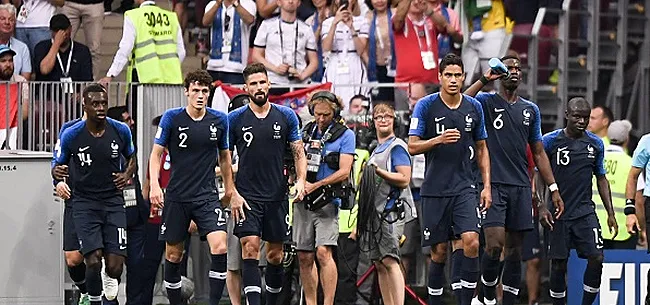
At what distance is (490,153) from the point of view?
18531 millimetres

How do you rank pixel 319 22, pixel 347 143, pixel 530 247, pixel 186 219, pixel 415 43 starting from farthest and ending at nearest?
pixel 319 22 → pixel 415 43 → pixel 530 247 → pixel 347 143 → pixel 186 219

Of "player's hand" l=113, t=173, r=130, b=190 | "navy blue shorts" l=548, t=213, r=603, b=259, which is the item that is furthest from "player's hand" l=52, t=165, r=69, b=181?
"navy blue shorts" l=548, t=213, r=603, b=259

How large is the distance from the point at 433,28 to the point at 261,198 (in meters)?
5.38

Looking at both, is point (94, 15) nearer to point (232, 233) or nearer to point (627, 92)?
point (232, 233)

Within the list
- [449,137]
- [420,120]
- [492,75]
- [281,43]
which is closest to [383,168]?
[420,120]

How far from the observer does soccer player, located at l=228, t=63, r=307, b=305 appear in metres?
18.2

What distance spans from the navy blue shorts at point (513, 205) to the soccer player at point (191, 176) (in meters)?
2.69

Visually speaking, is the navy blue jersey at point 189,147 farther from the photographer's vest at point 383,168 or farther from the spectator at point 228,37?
the spectator at point 228,37

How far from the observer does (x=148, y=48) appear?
72.0 feet

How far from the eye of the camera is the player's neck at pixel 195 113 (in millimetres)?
18109

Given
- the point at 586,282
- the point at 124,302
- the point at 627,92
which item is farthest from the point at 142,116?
the point at 627,92

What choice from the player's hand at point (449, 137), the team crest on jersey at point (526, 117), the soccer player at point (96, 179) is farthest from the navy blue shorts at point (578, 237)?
the soccer player at point (96, 179)

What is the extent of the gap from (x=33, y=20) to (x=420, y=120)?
260 inches

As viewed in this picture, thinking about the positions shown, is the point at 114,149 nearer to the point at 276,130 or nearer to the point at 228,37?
the point at 276,130
